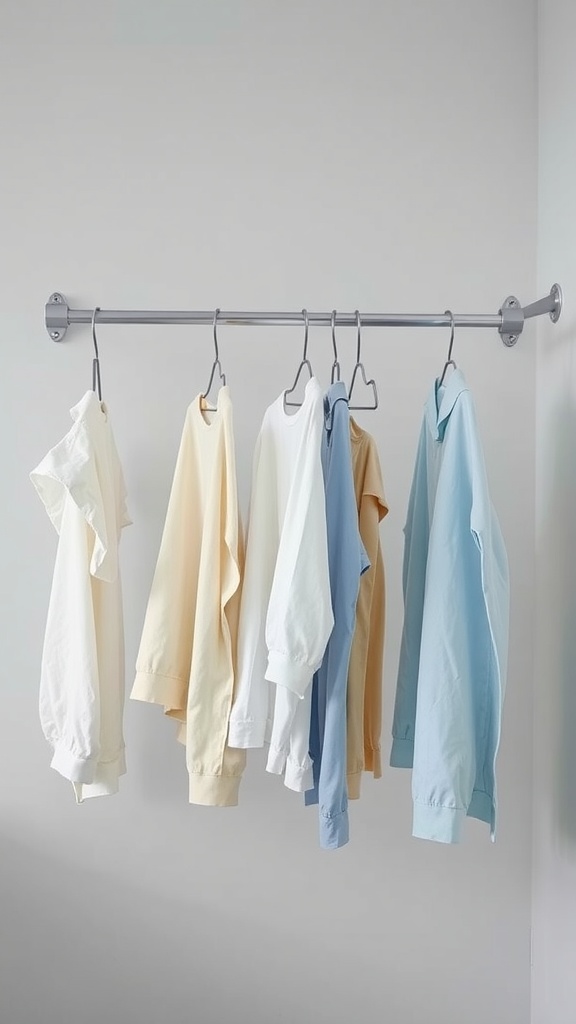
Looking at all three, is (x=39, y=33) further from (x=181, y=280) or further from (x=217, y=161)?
(x=181, y=280)

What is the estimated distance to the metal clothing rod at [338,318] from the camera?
1554 mm

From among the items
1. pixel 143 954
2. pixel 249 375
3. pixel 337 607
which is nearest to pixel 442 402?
pixel 337 607

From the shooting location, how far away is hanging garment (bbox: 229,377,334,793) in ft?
4.26

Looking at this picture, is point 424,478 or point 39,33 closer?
point 424,478

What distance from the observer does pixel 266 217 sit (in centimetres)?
181

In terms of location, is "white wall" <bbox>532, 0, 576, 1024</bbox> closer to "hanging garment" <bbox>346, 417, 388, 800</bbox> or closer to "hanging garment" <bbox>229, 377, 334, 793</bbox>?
"hanging garment" <bbox>346, 417, 388, 800</bbox>

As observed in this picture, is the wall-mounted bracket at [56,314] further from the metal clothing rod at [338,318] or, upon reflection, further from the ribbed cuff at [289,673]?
the ribbed cuff at [289,673]

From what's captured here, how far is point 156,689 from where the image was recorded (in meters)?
1.45

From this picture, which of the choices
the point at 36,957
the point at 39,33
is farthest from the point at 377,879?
the point at 39,33

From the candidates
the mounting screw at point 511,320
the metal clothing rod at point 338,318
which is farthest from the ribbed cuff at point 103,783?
the mounting screw at point 511,320

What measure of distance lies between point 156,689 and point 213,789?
7.3 inches

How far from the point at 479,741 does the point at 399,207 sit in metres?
1.09

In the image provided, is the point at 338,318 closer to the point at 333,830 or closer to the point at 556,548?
the point at 556,548

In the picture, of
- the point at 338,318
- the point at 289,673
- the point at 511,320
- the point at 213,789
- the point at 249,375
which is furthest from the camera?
the point at 249,375
